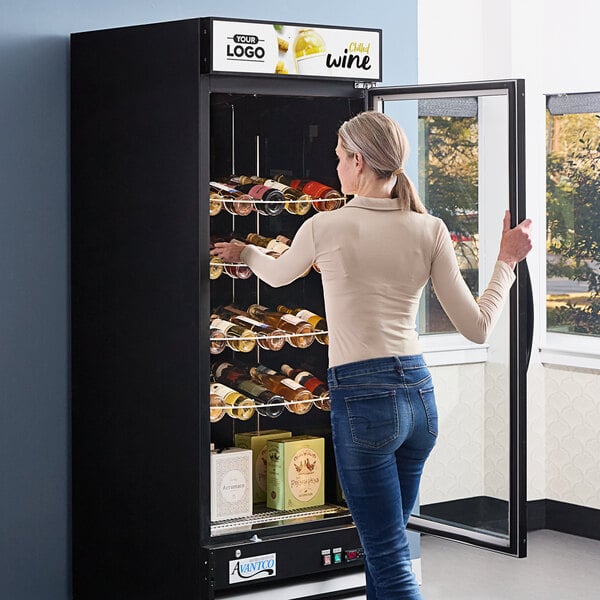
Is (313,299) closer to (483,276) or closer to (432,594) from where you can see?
(483,276)

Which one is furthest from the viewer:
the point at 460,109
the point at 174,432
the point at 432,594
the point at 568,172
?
the point at 568,172

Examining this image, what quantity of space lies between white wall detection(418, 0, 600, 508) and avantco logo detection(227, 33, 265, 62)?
5.54 ft

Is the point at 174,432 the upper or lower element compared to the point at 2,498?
upper

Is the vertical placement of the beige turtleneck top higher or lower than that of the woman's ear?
lower

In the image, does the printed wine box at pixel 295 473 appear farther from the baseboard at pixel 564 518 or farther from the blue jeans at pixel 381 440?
the baseboard at pixel 564 518

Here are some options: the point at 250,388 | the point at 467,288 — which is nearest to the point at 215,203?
the point at 250,388

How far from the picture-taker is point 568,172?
4.84 m

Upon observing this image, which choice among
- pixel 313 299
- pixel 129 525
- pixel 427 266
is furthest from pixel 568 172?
pixel 129 525

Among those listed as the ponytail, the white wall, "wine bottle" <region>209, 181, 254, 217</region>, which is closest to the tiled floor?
the white wall

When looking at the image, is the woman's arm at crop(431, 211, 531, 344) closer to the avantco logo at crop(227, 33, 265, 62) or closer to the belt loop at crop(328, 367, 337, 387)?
the belt loop at crop(328, 367, 337, 387)

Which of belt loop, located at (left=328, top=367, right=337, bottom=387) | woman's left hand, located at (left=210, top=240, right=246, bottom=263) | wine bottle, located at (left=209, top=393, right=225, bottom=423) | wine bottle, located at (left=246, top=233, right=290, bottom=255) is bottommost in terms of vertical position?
wine bottle, located at (left=209, top=393, right=225, bottom=423)

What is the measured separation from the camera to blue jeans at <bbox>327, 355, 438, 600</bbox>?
2.64m

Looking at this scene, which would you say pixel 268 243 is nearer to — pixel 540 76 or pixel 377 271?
pixel 377 271

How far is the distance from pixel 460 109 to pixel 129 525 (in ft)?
5.31
